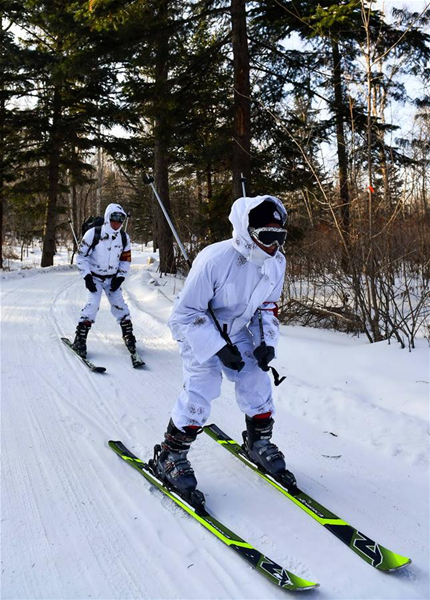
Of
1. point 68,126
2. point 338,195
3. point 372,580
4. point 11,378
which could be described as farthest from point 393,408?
point 68,126

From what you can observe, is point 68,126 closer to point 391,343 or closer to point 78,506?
point 391,343

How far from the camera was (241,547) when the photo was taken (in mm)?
2322

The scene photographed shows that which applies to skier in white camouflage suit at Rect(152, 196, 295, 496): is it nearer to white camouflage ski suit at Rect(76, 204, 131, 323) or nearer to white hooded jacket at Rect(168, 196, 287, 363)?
white hooded jacket at Rect(168, 196, 287, 363)

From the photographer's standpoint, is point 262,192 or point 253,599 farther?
point 262,192

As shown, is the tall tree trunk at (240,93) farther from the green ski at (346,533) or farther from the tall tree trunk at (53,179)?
the tall tree trunk at (53,179)

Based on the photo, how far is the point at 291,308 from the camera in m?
7.85

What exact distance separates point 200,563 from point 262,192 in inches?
385

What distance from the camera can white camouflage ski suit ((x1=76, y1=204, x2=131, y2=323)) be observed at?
6.01m

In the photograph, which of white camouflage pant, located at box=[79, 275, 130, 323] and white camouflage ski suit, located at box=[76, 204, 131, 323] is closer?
white camouflage ski suit, located at box=[76, 204, 131, 323]

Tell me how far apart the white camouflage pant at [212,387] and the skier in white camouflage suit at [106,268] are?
10.6ft

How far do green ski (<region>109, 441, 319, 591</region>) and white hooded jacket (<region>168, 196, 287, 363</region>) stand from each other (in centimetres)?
98

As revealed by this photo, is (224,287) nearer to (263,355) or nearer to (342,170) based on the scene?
(263,355)

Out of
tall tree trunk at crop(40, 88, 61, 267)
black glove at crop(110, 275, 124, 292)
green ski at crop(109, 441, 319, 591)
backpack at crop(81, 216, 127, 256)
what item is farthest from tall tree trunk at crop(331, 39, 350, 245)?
tall tree trunk at crop(40, 88, 61, 267)

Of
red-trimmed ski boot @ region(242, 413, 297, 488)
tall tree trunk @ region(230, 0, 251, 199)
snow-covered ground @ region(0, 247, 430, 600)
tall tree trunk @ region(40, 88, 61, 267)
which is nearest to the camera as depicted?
snow-covered ground @ region(0, 247, 430, 600)
